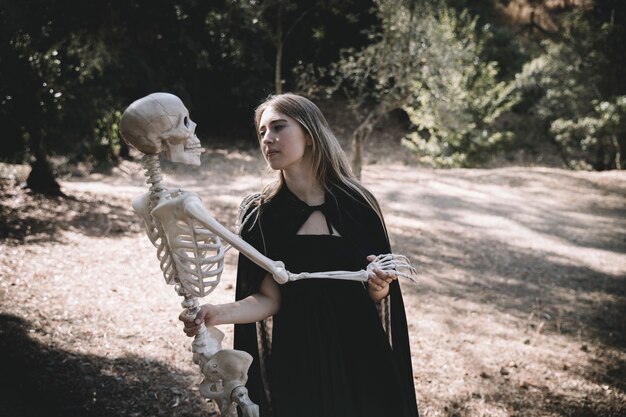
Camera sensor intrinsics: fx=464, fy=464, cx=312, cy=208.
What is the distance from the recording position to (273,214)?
6.63 ft

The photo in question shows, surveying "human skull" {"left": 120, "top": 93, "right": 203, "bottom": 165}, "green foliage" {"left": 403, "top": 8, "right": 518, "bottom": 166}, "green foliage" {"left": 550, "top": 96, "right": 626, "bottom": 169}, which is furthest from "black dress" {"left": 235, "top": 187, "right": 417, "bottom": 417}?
"green foliage" {"left": 550, "top": 96, "right": 626, "bottom": 169}

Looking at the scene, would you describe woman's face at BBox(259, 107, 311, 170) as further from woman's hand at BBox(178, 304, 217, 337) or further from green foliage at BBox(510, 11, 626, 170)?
green foliage at BBox(510, 11, 626, 170)

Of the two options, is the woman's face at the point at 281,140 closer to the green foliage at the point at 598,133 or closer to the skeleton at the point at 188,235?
the skeleton at the point at 188,235

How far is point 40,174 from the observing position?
9.09 metres

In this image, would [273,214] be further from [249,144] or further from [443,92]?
[249,144]

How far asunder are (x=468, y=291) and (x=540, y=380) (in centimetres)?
222

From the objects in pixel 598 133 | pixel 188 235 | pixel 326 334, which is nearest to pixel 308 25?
pixel 598 133

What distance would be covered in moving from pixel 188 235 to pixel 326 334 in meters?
0.73

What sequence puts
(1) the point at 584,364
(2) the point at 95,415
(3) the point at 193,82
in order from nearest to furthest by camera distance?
(2) the point at 95,415
(1) the point at 584,364
(3) the point at 193,82

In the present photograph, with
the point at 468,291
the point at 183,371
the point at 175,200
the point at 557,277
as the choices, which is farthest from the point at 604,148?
the point at 175,200

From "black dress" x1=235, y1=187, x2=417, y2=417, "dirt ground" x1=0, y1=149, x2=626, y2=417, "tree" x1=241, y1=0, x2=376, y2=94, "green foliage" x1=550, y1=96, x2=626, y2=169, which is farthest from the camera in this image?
"green foliage" x1=550, y1=96, x2=626, y2=169

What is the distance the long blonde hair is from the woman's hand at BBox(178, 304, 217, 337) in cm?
58

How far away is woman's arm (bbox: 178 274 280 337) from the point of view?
5.60ft

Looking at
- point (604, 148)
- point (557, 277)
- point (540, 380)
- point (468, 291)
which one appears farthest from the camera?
point (604, 148)
